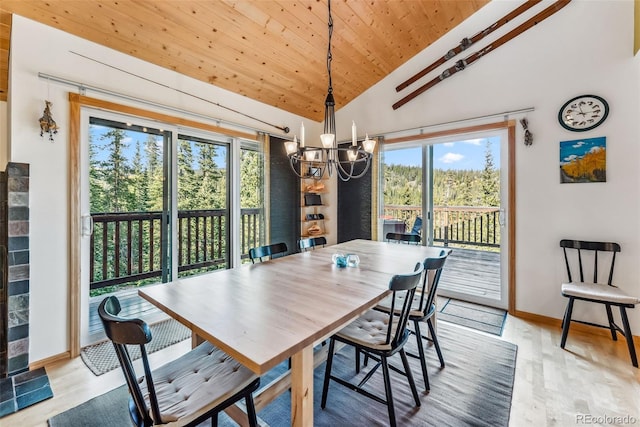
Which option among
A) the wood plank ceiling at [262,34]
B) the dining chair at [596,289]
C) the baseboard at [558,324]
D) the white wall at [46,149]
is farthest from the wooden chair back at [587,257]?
the white wall at [46,149]

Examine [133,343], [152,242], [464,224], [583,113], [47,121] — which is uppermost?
[583,113]

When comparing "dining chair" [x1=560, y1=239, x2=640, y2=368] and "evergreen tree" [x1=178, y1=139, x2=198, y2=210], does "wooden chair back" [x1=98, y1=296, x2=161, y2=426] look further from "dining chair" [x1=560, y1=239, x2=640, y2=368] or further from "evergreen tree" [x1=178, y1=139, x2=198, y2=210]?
"dining chair" [x1=560, y1=239, x2=640, y2=368]

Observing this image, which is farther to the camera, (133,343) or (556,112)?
(556,112)

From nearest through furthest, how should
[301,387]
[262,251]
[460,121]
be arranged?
1. [301,387]
2. [262,251]
3. [460,121]

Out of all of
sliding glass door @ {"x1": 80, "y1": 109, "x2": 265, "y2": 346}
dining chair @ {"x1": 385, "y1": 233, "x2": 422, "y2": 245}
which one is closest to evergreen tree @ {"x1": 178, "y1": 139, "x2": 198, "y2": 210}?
sliding glass door @ {"x1": 80, "y1": 109, "x2": 265, "y2": 346}

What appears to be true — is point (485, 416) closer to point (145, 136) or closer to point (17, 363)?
point (17, 363)

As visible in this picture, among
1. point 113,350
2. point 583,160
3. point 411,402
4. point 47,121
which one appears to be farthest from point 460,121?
point 113,350

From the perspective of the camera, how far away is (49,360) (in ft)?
7.41

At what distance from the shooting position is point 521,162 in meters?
3.11

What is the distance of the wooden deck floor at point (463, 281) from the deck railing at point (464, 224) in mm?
166

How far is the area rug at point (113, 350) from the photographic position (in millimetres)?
2250

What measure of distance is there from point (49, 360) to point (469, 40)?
5.16 metres

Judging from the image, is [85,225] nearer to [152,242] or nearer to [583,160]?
[152,242]

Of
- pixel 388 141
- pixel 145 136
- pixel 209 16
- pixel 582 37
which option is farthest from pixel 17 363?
pixel 582 37
